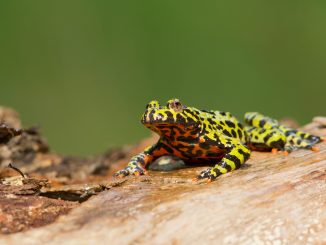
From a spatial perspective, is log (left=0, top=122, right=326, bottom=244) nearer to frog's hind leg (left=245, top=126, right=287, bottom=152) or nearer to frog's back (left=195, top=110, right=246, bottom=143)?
frog's back (left=195, top=110, right=246, bottom=143)

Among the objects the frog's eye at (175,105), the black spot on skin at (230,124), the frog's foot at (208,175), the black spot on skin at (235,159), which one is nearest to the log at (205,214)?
the frog's foot at (208,175)

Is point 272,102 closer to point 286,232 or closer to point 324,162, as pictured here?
point 324,162

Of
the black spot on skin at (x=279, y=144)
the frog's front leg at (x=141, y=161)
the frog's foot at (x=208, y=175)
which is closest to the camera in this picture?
the frog's foot at (x=208, y=175)

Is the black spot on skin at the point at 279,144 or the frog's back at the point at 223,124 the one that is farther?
the black spot on skin at the point at 279,144

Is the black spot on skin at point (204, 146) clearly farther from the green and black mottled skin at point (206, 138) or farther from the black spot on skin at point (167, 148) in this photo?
the black spot on skin at point (167, 148)

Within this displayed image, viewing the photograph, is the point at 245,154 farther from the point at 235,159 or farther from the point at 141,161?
the point at 141,161

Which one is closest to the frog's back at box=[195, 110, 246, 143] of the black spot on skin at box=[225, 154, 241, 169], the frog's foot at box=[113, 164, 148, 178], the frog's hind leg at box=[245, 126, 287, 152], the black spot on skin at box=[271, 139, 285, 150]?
the frog's hind leg at box=[245, 126, 287, 152]

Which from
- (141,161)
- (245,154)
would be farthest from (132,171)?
(245,154)
